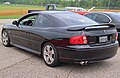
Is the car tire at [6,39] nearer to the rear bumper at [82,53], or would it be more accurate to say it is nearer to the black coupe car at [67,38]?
the black coupe car at [67,38]

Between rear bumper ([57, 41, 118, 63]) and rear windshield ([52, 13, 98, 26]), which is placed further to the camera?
rear windshield ([52, 13, 98, 26])

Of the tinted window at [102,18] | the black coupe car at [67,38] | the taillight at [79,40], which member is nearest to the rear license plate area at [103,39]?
the black coupe car at [67,38]

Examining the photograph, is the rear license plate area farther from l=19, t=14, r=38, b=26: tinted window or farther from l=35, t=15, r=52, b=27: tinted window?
l=19, t=14, r=38, b=26: tinted window

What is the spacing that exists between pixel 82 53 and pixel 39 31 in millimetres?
1529

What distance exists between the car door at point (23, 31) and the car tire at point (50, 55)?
870 millimetres

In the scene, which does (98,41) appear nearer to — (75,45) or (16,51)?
(75,45)

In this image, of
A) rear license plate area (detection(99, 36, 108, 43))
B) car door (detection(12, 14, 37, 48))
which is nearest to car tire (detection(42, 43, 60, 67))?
car door (detection(12, 14, 37, 48))

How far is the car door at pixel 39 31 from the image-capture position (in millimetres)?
5625

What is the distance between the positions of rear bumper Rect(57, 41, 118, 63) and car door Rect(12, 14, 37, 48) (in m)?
1.58

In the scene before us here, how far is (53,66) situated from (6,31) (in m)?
3.00

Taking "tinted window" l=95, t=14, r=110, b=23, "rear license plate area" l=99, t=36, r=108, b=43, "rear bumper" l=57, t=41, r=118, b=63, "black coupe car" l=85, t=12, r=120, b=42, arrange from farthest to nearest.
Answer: "tinted window" l=95, t=14, r=110, b=23
"black coupe car" l=85, t=12, r=120, b=42
"rear license plate area" l=99, t=36, r=108, b=43
"rear bumper" l=57, t=41, r=118, b=63

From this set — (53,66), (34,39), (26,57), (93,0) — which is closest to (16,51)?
(26,57)

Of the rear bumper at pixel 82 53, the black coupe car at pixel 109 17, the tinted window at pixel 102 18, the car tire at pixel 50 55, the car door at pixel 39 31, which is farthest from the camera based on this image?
the tinted window at pixel 102 18

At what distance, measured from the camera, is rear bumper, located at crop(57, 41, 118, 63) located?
4812 millimetres
